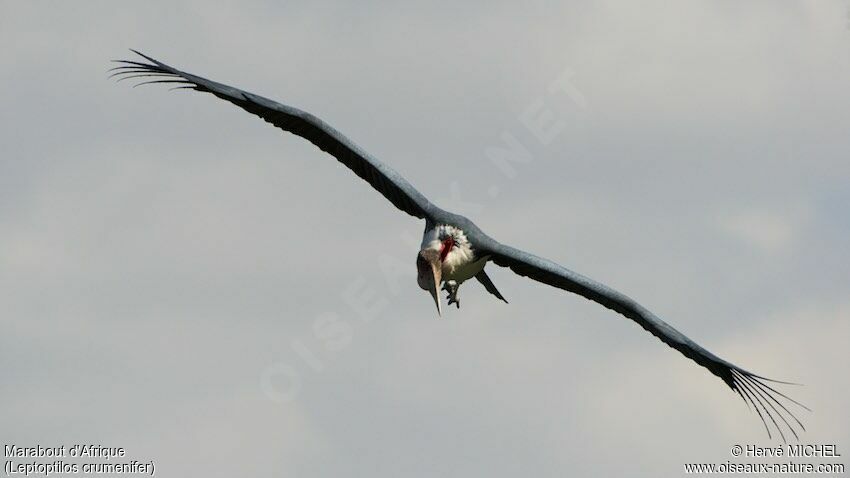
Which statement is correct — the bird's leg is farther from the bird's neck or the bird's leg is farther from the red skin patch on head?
the red skin patch on head

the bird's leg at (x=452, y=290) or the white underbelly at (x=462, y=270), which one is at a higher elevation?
the white underbelly at (x=462, y=270)

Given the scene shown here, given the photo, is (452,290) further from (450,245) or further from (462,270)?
(450,245)

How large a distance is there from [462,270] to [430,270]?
1.95 feet

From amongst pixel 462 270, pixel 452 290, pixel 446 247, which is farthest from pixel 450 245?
pixel 452 290

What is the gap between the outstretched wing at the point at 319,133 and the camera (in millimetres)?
33344

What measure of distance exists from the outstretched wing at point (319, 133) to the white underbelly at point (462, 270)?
89 centimetres

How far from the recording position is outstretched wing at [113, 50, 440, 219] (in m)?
33.3

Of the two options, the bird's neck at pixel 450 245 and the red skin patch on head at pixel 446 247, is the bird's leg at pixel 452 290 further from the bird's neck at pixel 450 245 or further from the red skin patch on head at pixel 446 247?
the red skin patch on head at pixel 446 247

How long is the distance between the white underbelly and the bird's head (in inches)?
5.5

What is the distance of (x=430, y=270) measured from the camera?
33750 mm

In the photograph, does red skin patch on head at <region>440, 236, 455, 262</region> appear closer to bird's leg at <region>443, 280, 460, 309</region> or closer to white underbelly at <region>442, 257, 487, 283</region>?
white underbelly at <region>442, 257, 487, 283</region>

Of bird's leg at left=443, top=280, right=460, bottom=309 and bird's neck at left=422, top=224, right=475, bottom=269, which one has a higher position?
bird's neck at left=422, top=224, right=475, bottom=269

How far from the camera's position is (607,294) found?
33969 mm

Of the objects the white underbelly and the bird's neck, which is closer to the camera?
the bird's neck
